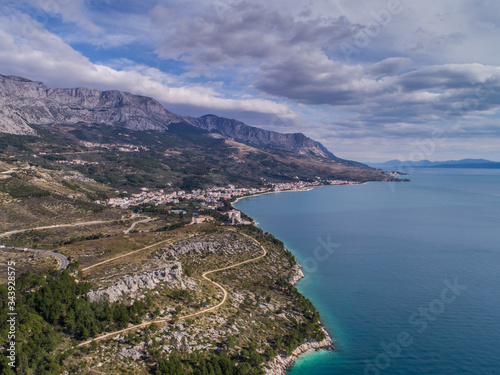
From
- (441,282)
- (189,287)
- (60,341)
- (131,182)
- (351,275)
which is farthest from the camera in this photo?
(131,182)

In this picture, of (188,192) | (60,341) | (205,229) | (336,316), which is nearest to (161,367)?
(60,341)

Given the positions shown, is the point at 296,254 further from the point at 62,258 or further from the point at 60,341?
the point at 60,341

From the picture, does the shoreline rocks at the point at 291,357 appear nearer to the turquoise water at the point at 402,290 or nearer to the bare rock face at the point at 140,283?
the turquoise water at the point at 402,290

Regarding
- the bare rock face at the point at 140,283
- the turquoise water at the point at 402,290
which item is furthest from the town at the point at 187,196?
the bare rock face at the point at 140,283

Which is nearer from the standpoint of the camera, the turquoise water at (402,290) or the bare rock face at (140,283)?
the turquoise water at (402,290)

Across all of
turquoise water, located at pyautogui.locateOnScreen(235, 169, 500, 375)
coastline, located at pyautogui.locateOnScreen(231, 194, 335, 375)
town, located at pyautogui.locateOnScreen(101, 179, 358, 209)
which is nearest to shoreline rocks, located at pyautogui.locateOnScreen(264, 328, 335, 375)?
coastline, located at pyautogui.locateOnScreen(231, 194, 335, 375)

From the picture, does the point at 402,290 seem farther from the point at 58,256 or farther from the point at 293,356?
the point at 58,256

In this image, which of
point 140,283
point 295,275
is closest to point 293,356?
point 140,283
